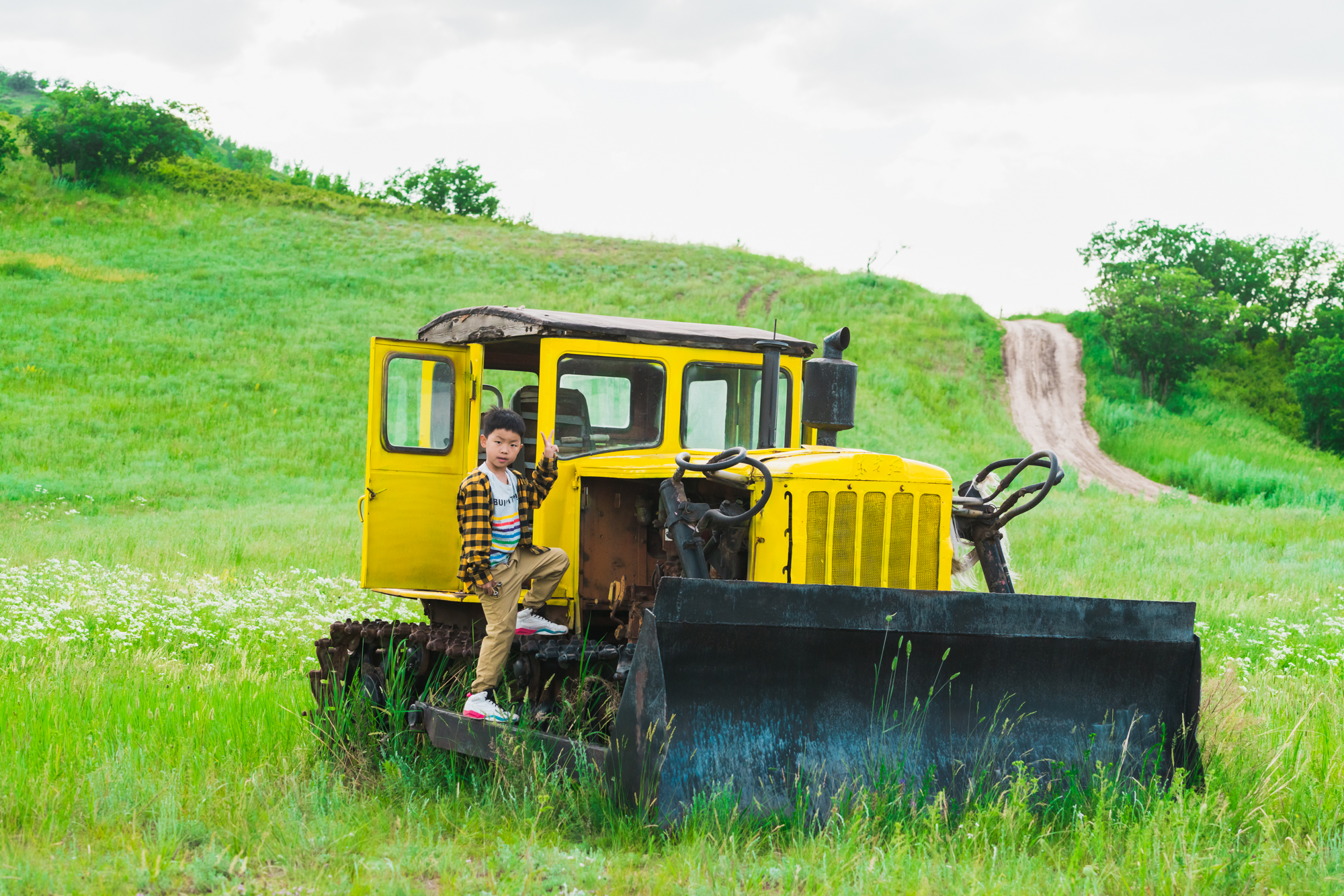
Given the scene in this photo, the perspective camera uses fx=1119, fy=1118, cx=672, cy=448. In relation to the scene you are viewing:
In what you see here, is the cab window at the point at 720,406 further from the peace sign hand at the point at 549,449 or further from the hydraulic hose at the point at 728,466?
the hydraulic hose at the point at 728,466

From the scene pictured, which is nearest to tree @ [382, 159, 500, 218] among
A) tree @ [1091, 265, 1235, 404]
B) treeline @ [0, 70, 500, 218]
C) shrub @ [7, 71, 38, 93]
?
treeline @ [0, 70, 500, 218]

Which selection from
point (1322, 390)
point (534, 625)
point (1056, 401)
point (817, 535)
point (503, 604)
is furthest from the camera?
point (1322, 390)

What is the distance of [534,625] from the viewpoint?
235 inches

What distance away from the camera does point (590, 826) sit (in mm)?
4711

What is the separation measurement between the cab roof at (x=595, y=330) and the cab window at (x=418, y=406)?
0.24 meters

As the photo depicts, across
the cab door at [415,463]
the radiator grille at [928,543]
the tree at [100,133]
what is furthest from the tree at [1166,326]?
the tree at [100,133]

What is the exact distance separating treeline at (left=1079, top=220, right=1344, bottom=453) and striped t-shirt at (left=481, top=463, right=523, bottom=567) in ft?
126

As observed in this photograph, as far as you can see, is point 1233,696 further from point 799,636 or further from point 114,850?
point 114,850

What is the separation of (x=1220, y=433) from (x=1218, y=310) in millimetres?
5099

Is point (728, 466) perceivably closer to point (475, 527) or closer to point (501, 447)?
point (501, 447)

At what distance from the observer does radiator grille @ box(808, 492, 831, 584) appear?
5293 millimetres

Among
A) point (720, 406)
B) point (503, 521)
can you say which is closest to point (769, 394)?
point (720, 406)

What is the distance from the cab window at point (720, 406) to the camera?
21.3 feet

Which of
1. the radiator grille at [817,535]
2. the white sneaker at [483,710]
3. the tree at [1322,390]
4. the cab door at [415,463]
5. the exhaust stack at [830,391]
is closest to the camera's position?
the radiator grille at [817,535]
